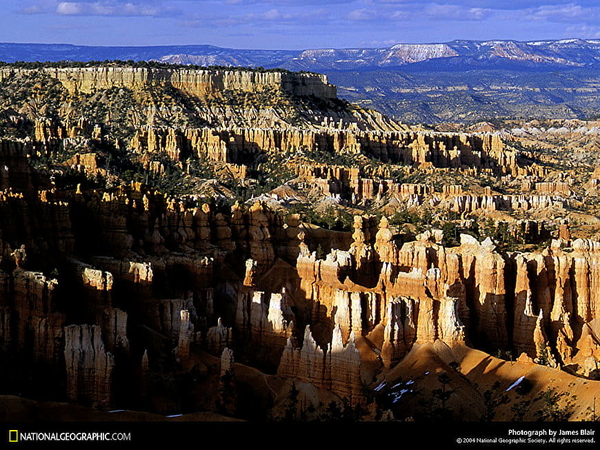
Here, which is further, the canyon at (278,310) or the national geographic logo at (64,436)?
the canyon at (278,310)

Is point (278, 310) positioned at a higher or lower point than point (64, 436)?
lower

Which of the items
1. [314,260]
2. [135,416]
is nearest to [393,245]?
[314,260]

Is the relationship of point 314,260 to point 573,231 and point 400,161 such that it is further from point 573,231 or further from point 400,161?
point 400,161

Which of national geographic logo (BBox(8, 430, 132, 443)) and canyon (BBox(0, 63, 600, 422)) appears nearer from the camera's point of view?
national geographic logo (BBox(8, 430, 132, 443))

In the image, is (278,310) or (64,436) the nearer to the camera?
(64,436)

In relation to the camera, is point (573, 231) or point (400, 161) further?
point (400, 161)

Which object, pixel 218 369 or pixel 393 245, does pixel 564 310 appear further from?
pixel 218 369

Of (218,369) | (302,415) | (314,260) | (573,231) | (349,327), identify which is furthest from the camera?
(573,231)

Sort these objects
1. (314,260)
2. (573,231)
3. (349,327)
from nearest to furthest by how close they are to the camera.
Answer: (349,327) < (314,260) < (573,231)

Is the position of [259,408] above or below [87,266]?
below

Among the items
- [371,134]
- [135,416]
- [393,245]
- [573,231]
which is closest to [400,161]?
[371,134]
